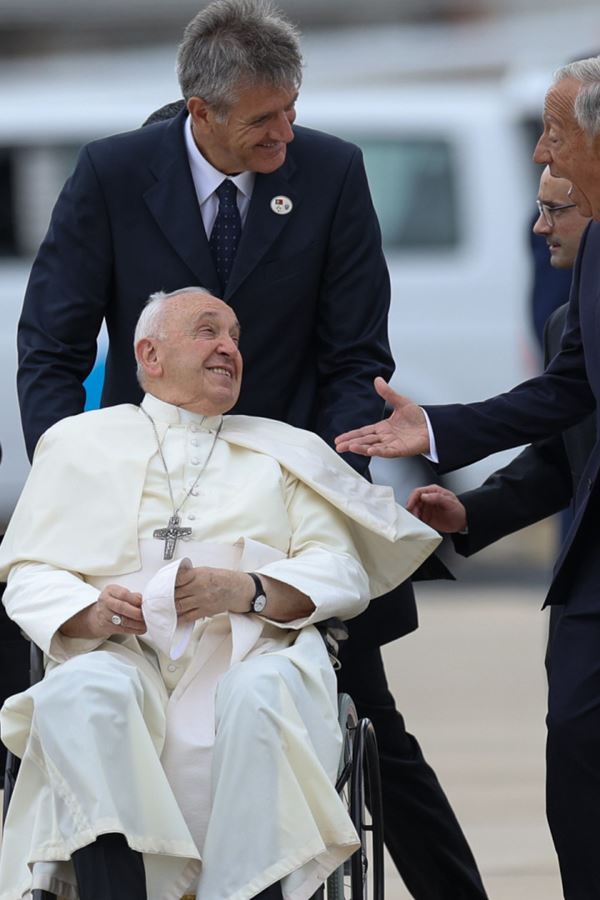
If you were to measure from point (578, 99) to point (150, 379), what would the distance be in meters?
1.08

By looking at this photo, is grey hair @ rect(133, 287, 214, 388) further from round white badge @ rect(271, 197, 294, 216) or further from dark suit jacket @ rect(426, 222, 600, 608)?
dark suit jacket @ rect(426, 222, 600, 608)

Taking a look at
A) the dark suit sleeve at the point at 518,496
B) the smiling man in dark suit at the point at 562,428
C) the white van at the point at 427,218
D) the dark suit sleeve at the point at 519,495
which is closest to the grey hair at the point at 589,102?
the smiling man in dark suit at the point at 562,428

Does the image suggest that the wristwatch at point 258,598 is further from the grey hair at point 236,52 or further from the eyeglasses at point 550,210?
the eyeglasses at point 550,210

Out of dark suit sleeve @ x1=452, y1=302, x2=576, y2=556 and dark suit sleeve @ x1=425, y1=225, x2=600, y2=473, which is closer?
dark suit sleeve @ x1=425, y1=225, x2=600, y2=473

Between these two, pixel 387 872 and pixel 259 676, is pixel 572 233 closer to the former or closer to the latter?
pixel 259 676

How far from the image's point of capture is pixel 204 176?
4.81 metres

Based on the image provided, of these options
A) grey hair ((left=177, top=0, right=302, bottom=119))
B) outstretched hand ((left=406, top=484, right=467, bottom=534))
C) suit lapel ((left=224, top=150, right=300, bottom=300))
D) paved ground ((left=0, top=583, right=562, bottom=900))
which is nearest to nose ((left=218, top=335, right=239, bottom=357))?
suit lapel ((left=224, top=150, right=300, bottom=300))

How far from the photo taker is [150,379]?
4.60 m

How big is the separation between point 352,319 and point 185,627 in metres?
0.95

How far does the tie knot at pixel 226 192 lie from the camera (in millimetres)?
4816

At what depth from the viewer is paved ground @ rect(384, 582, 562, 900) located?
612 centimetres

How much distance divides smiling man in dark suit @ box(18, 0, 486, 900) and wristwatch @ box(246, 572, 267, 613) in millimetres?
589

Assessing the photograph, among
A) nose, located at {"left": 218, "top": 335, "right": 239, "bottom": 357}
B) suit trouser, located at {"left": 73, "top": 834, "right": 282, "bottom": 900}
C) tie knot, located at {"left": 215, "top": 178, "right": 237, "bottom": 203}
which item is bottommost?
suit trouser, located at {"left": 73, "top": 834, "right": 282, "bottom": 900}

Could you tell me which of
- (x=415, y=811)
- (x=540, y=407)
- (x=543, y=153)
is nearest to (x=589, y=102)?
(x=543, y=153)
